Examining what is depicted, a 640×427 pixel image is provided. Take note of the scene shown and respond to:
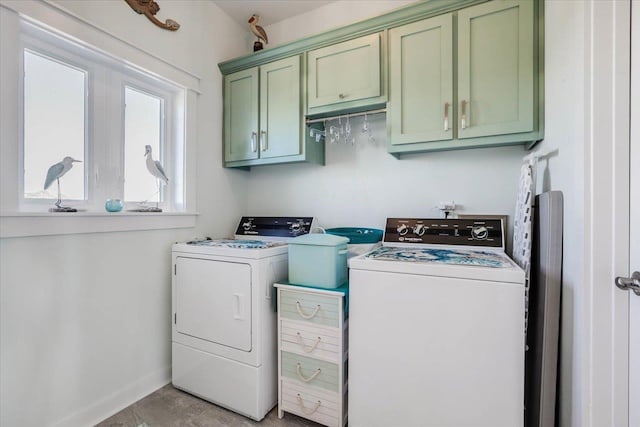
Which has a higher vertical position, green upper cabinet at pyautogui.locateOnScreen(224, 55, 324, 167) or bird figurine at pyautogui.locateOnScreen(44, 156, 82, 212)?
green upper cabinet at pyautogui.locateOnScreen(224, 55, 324, 167)

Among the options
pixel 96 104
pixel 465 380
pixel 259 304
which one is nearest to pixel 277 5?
pixel 96 104

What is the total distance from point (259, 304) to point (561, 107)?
1.72 m

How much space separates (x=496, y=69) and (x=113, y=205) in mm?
2291

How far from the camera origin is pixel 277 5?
2336 millimetres

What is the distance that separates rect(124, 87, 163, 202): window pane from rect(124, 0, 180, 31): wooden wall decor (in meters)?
0.47

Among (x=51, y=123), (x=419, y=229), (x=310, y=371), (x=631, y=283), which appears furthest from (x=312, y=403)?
(x=51, y=123)

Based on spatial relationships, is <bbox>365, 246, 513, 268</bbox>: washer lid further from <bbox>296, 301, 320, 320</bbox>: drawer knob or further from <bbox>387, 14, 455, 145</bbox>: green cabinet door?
<bbox>387, 14, 455, 145</bbox>: green cabinet door

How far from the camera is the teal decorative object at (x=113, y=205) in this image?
1706 mm

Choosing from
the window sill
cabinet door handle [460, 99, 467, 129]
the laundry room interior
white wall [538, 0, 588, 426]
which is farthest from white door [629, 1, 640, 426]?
the window sill

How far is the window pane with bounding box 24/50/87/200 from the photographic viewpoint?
1.47 m

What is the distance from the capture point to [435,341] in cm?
125

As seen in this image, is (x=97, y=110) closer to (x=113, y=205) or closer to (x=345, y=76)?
(x=113, y=205)

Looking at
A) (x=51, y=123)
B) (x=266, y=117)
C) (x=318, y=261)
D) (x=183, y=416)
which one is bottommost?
(x=183, y=416)

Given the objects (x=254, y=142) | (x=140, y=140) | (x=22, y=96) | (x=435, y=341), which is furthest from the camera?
(x=254, y=142)
